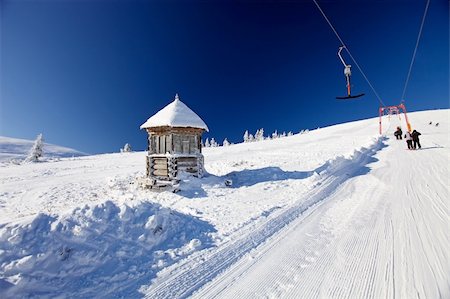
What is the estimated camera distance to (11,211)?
13.3 metres

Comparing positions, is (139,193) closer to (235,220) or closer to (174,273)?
(235,220)

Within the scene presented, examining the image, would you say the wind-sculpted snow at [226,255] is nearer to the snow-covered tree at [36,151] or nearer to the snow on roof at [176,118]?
the snow on roof at [176,118]

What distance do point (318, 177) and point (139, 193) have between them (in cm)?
1068

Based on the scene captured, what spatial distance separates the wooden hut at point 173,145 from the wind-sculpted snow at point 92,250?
7.89 m

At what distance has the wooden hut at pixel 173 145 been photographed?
50.2 feet

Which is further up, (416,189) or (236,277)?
(416,189)

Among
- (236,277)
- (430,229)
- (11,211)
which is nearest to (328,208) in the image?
(430,229)

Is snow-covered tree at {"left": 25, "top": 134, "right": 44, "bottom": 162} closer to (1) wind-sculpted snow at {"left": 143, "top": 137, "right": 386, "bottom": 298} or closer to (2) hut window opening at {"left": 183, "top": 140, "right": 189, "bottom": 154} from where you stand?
(2) hut window opening at {"left": 183, "top": 140, "right": 189, "bottom": 154}

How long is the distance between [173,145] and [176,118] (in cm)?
175

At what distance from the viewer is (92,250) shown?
221 inches

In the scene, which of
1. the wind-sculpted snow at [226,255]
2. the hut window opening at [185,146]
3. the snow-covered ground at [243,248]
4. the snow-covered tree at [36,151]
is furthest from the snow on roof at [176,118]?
the snow-covered tree at [36,151]

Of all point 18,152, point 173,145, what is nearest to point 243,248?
point 173,145

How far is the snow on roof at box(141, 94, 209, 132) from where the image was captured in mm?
15341

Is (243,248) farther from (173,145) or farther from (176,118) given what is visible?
(176,118)
